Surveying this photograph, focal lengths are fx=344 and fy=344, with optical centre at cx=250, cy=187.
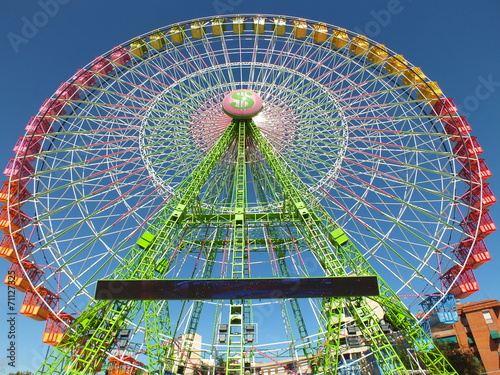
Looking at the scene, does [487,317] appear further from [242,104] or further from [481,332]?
[242,104]

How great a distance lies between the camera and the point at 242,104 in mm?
23578

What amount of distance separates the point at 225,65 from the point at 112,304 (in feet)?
59.9

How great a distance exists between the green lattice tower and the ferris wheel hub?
611 millimetres

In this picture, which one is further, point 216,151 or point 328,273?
point 216,151

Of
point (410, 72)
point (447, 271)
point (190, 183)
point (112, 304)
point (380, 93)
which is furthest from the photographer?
point (410, 72)

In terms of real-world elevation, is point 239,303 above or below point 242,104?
below

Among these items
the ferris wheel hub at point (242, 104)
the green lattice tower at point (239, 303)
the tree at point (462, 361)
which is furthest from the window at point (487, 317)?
the ferris wheel hub at point (242, 104)

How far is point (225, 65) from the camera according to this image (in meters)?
26.2

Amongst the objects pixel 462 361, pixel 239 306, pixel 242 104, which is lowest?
pixel 462 361

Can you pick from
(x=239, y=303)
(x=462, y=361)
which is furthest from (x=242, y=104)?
(x=462, y=361)

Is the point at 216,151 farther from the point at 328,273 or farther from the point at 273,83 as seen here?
the point at 328,273

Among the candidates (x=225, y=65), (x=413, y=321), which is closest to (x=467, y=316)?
(x=413, y=321)

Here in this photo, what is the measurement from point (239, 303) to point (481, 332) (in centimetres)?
3012

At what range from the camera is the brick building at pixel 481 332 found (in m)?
32.8
